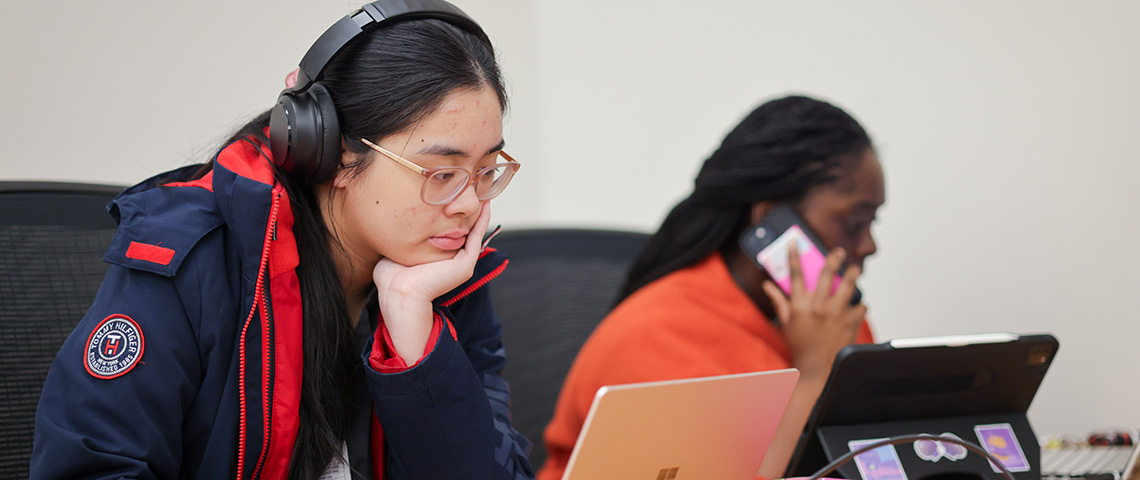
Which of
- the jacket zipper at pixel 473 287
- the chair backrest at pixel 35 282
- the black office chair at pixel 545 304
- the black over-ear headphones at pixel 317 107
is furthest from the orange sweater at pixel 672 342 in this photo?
the chair backrest at pixel 35 282

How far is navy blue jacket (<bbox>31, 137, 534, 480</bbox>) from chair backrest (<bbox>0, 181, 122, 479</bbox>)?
0.41 feet

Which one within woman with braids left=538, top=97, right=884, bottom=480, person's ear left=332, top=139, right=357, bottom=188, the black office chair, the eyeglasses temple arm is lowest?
the black office chair

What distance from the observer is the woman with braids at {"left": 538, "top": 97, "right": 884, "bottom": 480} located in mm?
1278

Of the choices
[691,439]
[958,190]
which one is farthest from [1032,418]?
[691,439]

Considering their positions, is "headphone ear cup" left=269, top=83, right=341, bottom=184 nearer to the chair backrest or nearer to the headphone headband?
the headphone headband

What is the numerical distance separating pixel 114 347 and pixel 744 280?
990 mm

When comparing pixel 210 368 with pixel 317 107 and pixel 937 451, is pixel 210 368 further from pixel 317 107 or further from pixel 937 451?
pixel 937 451

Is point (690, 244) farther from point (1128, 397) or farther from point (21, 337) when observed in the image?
point (21, 337)

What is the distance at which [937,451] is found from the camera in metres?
0.83

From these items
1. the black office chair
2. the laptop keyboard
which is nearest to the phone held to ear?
the black office chair

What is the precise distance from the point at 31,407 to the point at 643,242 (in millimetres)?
1058

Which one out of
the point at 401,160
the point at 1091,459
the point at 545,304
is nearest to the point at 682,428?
the point at 401,160

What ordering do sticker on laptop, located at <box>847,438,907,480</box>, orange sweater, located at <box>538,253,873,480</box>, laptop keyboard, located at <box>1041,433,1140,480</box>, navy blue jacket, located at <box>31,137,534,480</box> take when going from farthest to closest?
orange sweater, located at <box>538,253,873,480</box> < laptop keyboard, located at <box>1041,433,1140,480</box> < sticker on laptop, located at <box>847,438,907,480</box> < navy blue jacket, located at <box>31,137,534,480</box>

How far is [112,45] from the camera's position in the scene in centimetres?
129
